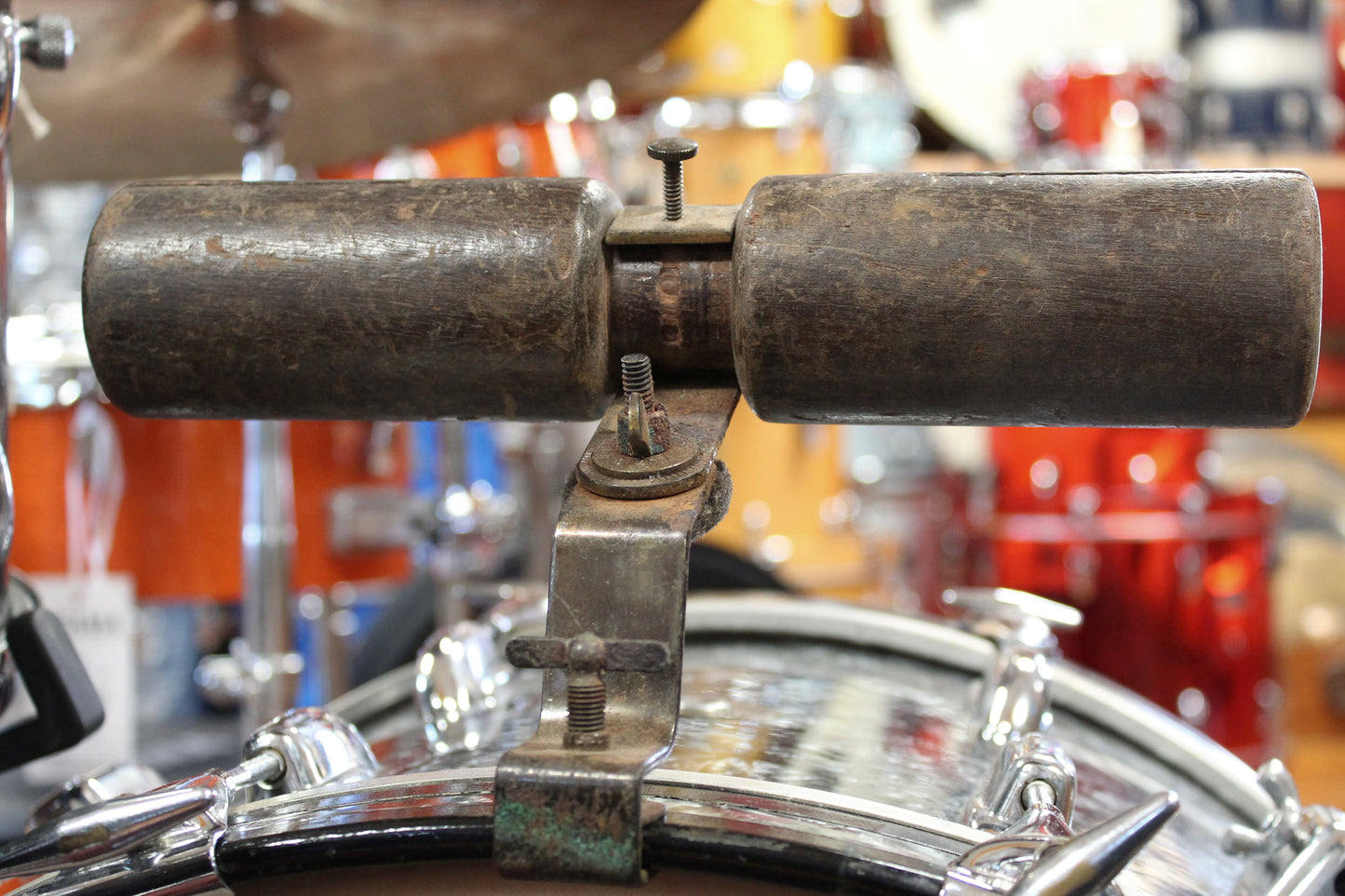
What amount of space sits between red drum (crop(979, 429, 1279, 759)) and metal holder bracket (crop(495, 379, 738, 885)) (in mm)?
1645

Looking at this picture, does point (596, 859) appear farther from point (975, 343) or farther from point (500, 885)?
point (975, 343)

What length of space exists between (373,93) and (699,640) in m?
0.68

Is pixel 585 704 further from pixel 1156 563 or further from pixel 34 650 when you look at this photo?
pixel 1156 563

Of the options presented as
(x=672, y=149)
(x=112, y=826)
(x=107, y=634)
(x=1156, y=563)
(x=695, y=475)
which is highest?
(x=672, y=149)

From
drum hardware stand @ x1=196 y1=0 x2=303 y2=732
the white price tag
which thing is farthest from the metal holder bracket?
the white price tag

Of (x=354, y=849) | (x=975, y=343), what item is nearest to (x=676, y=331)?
(x=975, y=343)

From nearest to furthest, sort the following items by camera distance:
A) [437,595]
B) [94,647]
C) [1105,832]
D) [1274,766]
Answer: [1105,832]
[1274,766]
[94,647]
[437,595]

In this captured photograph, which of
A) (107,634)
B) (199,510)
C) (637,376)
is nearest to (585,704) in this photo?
(637,376)

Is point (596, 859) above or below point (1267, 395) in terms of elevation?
below

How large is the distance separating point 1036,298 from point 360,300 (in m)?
0.23

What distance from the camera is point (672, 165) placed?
483 millimetres

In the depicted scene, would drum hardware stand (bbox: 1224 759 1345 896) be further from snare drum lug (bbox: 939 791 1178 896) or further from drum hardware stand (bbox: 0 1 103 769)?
drum hardware stand (bbox: 0 1 103 769)


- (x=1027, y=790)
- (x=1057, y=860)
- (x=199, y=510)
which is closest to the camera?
(x=1057, y=860)

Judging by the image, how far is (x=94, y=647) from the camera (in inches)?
56.5
